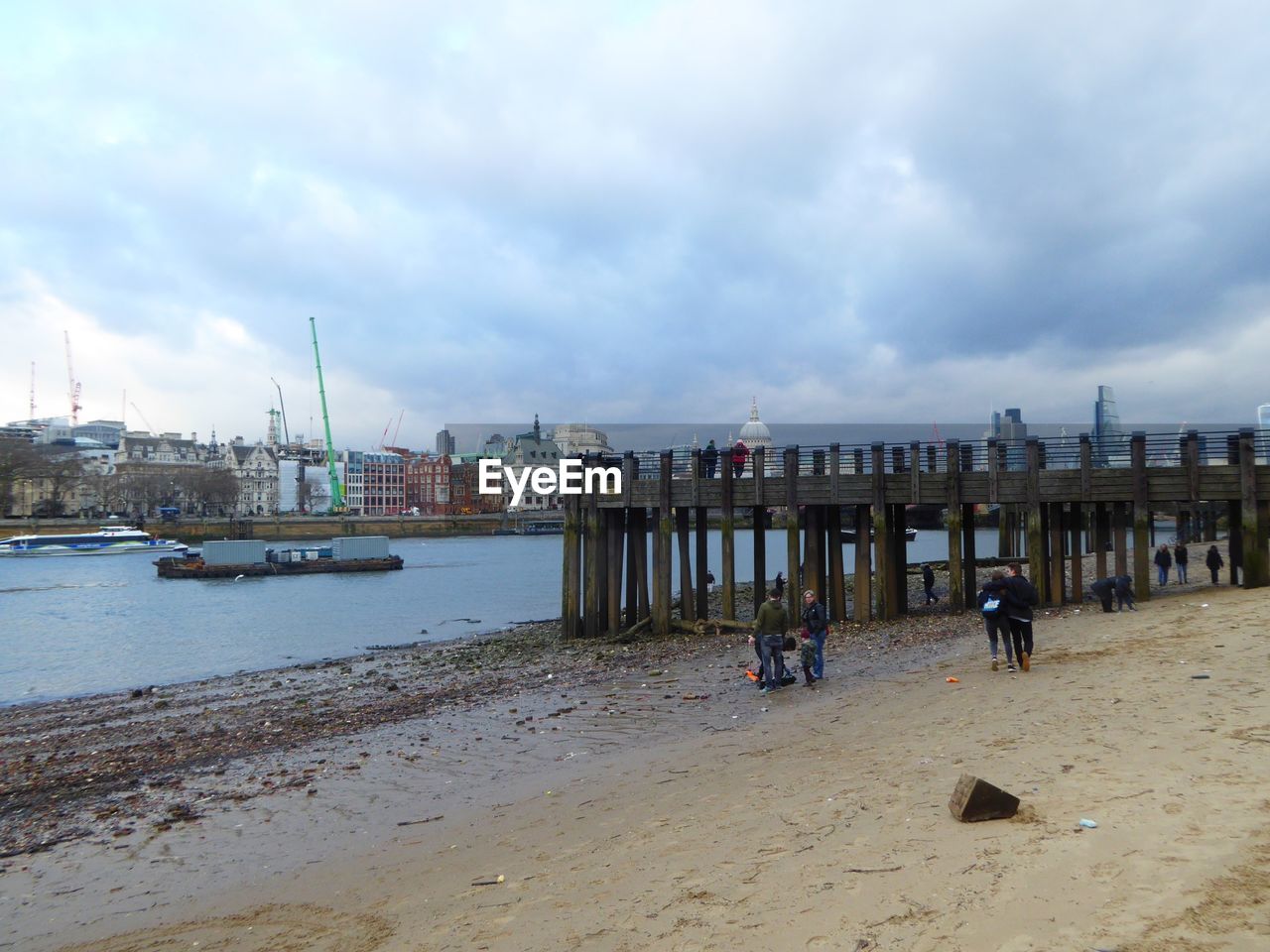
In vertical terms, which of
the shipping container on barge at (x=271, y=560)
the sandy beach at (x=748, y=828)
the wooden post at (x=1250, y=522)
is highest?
the wooden post at (x=1250, y=522)

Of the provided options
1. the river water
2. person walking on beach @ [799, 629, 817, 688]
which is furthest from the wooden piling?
the river water

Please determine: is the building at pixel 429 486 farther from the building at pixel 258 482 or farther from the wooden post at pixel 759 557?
the wooden post at pixel 759 557

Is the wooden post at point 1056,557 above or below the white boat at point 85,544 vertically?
above

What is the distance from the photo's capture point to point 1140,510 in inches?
816

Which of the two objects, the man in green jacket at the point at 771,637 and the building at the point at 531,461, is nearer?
the man in green jacket at the point at 771,637

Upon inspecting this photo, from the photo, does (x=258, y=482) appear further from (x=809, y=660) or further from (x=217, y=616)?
(x=809, y=660)

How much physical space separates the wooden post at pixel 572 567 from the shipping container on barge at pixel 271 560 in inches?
2225

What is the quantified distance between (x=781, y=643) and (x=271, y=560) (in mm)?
73560

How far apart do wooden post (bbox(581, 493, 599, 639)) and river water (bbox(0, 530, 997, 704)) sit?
11474 mm

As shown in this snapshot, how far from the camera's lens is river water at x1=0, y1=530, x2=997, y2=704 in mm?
31812

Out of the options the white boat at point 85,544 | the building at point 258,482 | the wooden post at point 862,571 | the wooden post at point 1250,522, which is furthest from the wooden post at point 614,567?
the building at point 258,482

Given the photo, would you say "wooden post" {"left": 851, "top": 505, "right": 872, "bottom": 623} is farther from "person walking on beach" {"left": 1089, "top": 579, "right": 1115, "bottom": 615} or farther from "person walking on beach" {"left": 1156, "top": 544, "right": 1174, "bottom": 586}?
"person walking on beach" {"left": 1156, "top": 544, "right": 1174, "bottom": 586}

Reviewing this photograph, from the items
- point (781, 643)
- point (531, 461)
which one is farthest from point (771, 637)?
point (531, 461)

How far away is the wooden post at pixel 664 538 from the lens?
81.9 ft
